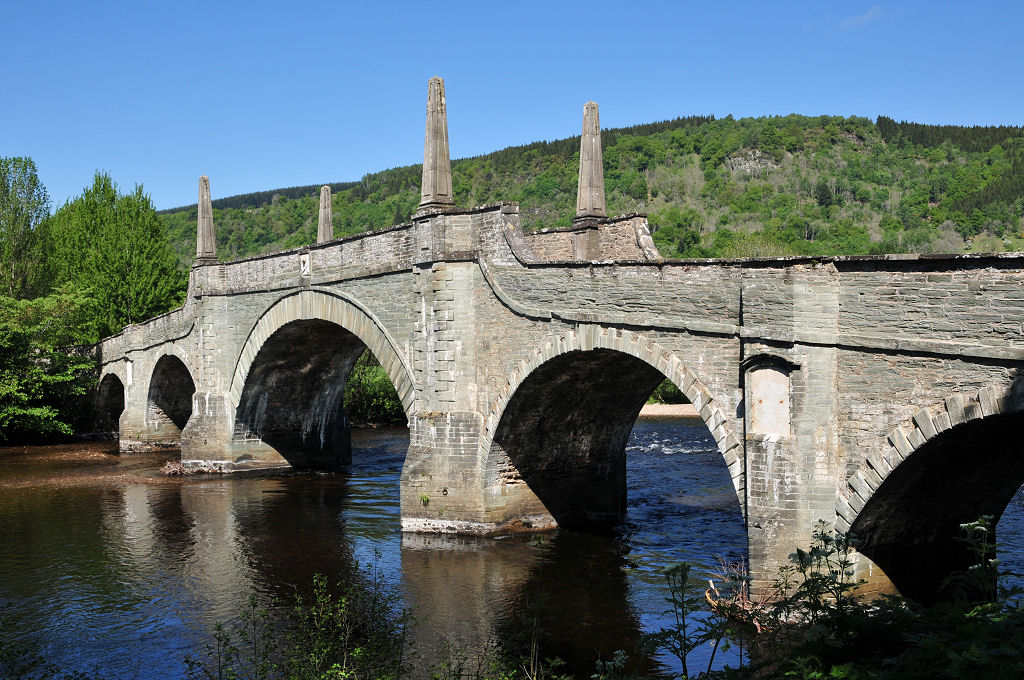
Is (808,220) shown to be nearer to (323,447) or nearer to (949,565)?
(323,447)

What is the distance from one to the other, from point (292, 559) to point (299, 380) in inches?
371

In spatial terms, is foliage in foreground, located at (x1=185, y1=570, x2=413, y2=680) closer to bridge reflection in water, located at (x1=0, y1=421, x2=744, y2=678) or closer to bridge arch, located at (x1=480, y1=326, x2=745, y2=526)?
bridge reflection in water, located at (x1=0, y1=421, x2=744, y2=678)

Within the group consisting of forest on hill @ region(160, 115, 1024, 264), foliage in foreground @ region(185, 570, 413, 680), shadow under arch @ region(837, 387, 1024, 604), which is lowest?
foliage in foreground @ region(185, 570, 413, 680)

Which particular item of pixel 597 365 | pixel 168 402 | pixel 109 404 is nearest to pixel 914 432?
pixel 597 365

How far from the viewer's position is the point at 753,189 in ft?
235

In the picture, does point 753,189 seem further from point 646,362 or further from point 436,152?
point 646,362

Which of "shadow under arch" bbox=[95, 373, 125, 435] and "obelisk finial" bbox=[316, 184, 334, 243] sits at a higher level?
"obelisk finial" bbox=[316, 184, 334, 243]

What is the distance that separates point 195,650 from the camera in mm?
10562

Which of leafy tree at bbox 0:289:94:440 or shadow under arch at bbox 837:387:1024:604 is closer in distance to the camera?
shadow under arch at bbox 837:387:1024:604

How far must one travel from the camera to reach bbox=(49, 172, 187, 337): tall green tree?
36906 millimetres

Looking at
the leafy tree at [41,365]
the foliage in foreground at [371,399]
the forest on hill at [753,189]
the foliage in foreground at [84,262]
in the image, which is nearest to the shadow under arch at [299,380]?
the foliage in foreground at [371,399]

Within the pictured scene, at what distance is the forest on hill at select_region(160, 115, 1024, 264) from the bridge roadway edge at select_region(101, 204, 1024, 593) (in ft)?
124

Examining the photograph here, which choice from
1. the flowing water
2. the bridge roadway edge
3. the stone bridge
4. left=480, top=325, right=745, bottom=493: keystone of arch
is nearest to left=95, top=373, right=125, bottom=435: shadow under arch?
the stone bridge

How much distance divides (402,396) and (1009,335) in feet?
34.3
